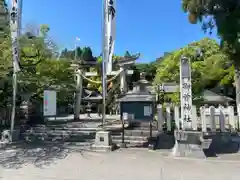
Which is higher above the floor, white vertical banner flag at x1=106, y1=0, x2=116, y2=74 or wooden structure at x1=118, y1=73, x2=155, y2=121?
white vertical banner flag at x1=106, y1=0, x2=116, y2=74

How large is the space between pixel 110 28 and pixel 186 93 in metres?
4.08

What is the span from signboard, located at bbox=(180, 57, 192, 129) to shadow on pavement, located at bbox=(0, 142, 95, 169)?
4.10 metres

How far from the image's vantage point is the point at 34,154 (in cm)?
805

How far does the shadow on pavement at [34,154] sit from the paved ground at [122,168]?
35 millimetres

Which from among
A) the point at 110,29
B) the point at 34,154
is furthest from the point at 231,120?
the point at 34,154

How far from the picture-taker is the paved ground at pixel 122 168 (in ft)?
18.5

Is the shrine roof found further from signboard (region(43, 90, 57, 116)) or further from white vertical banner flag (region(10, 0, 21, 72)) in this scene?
white vertical banner flag (region(10, 0, 21, 72))

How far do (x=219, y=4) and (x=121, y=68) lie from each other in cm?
855

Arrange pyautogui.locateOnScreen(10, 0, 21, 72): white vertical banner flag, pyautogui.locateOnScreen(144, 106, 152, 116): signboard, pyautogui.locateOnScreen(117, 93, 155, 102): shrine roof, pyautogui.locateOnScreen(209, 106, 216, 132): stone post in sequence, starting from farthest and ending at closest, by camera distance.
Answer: pyautogui.locateOnScreen(117, 93, 155, 102): shrine roof < pyautogui.locateOnScreen(144, 106, 152, 116): signboard < pyautogui.locateOnScreen(209, 106, 216, 132): stone post < pyautogui.locateOnScreen(10, 0, 21, 72): white vertical banner flag

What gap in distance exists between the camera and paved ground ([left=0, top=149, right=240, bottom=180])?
18.5 feet

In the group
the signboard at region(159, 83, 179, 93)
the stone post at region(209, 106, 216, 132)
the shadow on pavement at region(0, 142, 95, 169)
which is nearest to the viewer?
the shadow on pavement at region(0, 142, 95, 169)

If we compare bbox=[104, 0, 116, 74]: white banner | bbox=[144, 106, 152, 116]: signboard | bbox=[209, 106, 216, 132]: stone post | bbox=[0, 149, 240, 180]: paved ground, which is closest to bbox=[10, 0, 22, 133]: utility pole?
bbox=[0, 149, 240, 180]: paved ground

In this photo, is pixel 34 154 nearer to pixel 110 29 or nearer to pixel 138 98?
pixel 138 98

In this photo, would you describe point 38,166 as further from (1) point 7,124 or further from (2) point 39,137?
(1) point 7,124
